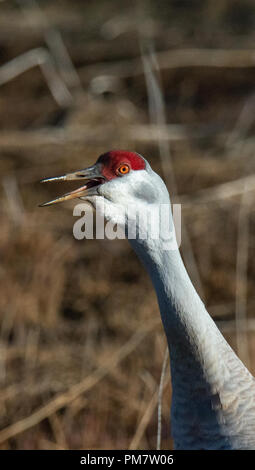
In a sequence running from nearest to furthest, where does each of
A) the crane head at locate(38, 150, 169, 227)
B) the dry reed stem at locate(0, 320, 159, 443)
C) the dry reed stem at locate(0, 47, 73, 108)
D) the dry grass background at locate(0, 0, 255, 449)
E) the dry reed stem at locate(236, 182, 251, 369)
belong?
the crane head at locate(38, 150, 169, 227) < the dry reed stem at locate(0, 320, 159, 443) < the dry grass background at locate(0, 0, 255, 449) < the dry reed stem at locate(236, 182, 251, 369) < the dry reed stem at locate(0, 47, 73, 108)

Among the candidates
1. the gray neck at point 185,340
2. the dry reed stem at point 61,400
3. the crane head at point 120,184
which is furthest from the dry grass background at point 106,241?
the crane head at point 120,184

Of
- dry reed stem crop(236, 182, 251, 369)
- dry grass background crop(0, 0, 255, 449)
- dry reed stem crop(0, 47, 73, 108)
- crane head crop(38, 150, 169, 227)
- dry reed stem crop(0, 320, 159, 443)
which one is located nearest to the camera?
crane head crop(38, 150, 169, 227)

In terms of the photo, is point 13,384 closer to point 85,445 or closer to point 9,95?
point 85,445

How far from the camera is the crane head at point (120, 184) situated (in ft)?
6.20

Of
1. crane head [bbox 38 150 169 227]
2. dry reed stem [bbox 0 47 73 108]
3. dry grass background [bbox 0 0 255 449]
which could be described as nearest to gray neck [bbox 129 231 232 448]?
crane head [bbox 38 150 169 227]

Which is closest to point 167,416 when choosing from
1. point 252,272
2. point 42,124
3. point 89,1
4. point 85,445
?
point 85,445

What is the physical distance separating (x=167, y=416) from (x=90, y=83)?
3692 millimetres

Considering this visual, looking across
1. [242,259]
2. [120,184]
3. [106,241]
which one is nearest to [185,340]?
[120,184]

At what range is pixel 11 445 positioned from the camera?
3268mm

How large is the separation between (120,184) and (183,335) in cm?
44

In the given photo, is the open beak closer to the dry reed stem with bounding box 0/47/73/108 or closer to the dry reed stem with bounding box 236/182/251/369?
the dry reed stem with bounding box 236/182/251/369

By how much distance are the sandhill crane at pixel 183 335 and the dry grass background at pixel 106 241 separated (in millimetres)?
877

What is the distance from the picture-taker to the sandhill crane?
189cm

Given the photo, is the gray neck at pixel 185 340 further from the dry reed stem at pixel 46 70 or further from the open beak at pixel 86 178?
the dry reed stem at pixel 46 70
